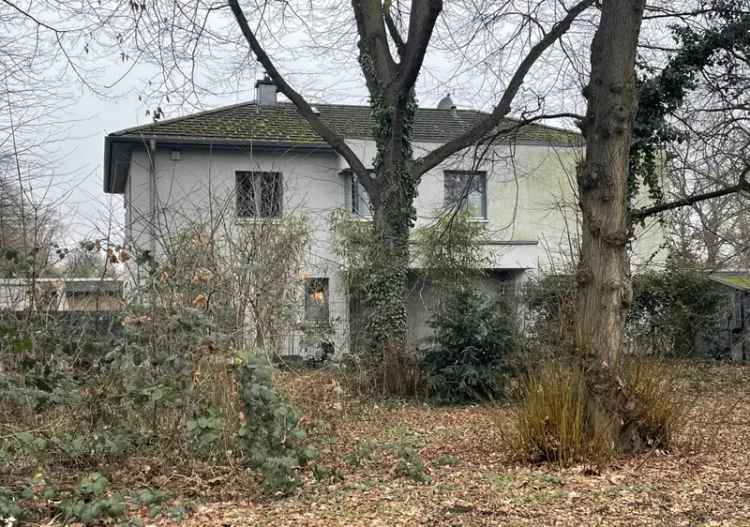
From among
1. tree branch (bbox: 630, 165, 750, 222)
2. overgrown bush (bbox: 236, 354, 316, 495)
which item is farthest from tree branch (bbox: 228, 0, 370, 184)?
overgrown bush (bbox: 236, 354, 316, 495)

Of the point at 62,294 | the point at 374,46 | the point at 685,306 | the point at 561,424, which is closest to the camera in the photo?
the point at 561,424

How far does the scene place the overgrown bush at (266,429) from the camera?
5.55 meters

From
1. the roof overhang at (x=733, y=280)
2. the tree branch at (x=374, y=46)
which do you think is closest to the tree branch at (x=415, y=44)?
the tree branch at (x=374, y=46)

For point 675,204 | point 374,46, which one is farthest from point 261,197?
point 675,204

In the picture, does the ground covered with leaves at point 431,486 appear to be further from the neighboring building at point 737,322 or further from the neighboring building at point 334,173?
the neighboring building at point 737,322

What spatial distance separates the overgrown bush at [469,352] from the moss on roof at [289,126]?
7.48 m

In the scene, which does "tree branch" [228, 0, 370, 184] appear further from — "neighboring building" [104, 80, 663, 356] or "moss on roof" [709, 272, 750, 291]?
"moss on roof" [709, 272, 750, 291]

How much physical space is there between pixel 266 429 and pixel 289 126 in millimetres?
16598

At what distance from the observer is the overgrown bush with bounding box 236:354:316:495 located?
18.2 ft

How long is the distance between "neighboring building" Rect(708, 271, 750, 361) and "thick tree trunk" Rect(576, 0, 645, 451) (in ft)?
44.3

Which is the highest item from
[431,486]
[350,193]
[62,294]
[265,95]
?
[265,95]

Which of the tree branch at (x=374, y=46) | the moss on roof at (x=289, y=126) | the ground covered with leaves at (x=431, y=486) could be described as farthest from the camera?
the moss on roof at (x=289, y=126)

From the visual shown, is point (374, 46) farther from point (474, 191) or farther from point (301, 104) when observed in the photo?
point (474, 191)

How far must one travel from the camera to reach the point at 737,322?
64.3 ft
